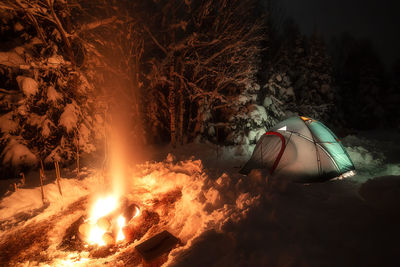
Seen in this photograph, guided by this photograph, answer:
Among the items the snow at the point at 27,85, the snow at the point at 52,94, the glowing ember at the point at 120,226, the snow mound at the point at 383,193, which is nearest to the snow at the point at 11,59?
the snow at the point at 27,85

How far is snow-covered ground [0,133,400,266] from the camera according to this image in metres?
2.42

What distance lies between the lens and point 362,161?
7.39 m

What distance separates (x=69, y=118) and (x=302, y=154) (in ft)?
27.8

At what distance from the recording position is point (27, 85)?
5.89 meters

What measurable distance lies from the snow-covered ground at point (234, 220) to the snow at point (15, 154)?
1.88 metres

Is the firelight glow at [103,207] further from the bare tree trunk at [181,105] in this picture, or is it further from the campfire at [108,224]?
the bare tree trunk at [181,105]

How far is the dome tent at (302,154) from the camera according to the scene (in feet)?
18.4

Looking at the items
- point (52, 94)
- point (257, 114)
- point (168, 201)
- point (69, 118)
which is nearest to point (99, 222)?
point (168, 201)

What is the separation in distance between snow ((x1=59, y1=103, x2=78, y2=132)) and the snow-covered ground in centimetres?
225

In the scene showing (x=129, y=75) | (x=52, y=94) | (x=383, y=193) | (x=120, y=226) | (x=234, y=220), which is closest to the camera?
(x=234, y=220)

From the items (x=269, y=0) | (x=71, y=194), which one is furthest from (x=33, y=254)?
(x=269, y=0)

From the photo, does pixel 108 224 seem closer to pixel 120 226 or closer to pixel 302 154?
pixel 120 226

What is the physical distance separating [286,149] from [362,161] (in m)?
4.06

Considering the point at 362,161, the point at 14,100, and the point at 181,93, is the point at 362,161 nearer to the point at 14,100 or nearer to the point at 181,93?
the point at 181,93
